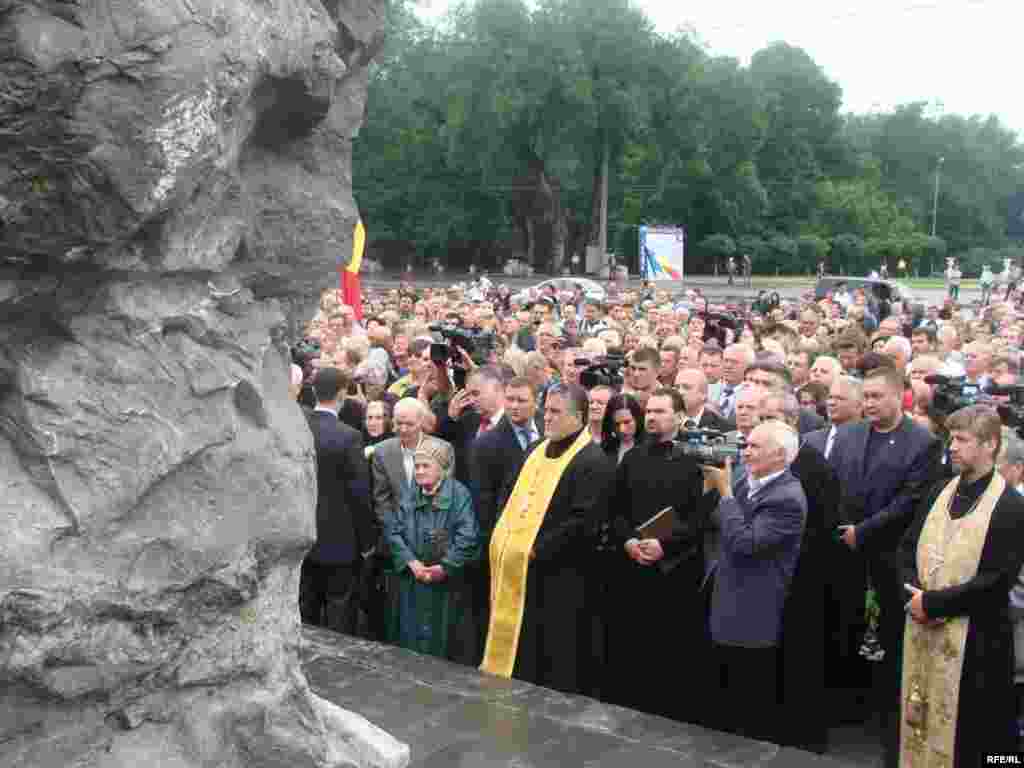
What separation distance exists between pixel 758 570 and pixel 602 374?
80.4 inches

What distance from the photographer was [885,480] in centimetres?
593

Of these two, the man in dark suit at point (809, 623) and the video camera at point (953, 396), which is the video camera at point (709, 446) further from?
the video camera at point (953, 396)

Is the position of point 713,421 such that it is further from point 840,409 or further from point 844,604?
point 844,604

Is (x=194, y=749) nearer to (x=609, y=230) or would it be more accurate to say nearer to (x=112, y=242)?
(x=112, y=242)

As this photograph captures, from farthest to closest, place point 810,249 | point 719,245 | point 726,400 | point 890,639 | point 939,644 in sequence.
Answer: point 810,249 < point 719,245 < point 726,400 < point 890,639 < point 939,644

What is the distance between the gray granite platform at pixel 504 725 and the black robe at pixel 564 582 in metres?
0.49

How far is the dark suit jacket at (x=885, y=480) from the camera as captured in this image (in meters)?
5.79

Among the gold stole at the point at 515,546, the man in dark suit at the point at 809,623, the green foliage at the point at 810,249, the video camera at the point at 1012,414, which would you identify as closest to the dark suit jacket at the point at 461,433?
the gold stole at the point at 515,546

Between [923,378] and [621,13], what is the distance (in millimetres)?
36870

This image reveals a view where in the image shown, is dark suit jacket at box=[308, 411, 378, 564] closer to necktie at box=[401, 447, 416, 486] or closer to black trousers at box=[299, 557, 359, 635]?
black trousers at box=[299, 557, 359, 635]

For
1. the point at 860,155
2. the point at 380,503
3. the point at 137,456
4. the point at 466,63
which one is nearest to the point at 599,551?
the point at 380,503

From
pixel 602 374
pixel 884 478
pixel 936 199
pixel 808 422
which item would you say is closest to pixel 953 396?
pixel 884 478

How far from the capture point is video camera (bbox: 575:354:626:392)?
705cm

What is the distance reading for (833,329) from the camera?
1344 cm
